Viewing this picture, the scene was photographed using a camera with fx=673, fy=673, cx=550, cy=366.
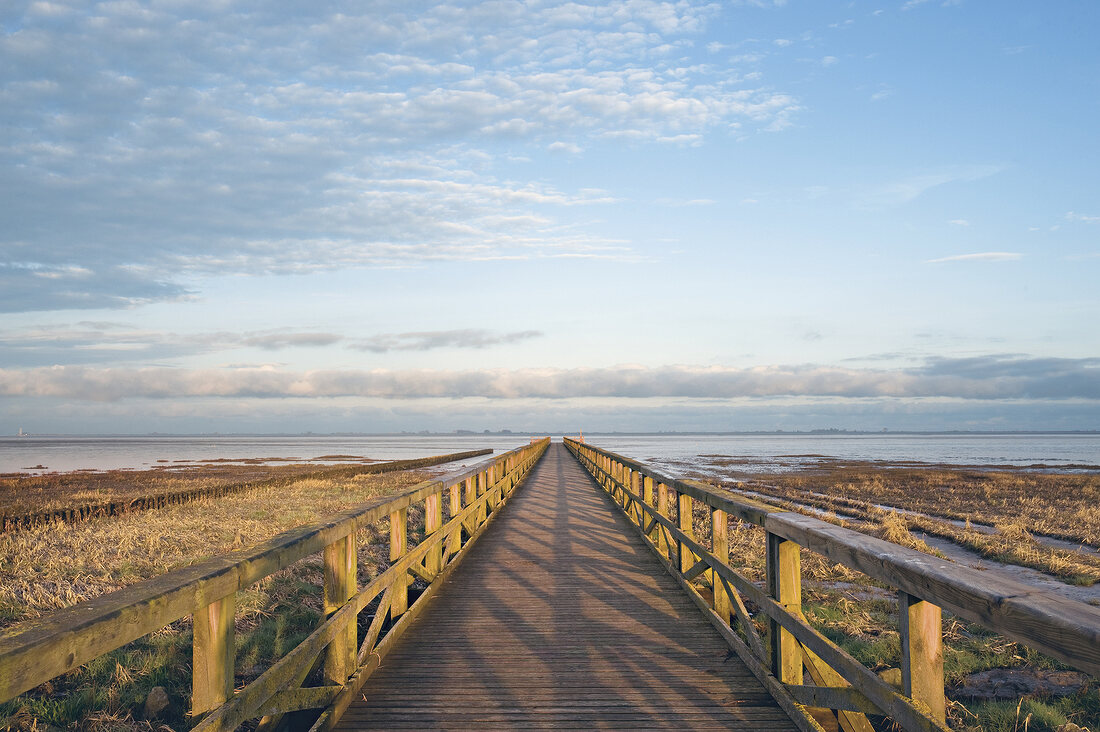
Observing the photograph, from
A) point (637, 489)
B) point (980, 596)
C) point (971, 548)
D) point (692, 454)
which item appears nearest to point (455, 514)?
point (637, 489)

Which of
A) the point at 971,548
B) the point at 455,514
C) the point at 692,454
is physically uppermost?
the point at 455,514

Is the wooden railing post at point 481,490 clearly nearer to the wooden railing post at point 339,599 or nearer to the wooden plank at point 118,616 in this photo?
the wooden railing post at point 339,599

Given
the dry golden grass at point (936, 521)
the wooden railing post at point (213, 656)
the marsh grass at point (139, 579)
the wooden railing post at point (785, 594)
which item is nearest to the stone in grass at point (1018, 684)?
the wooden railing post at point (785, 594)

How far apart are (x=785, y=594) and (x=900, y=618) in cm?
141

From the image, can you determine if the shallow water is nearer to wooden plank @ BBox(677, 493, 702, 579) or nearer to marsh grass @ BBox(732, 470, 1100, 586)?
marsh grass @ BBox(732, 470, 1100, 586)

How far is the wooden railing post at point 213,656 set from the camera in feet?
8.36

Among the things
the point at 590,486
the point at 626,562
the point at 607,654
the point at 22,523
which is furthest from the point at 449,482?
the point at 22,523

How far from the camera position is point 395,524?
17.5 feet

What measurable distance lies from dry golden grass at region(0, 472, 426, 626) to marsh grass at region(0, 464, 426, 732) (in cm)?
2

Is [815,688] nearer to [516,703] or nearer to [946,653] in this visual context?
[516,703]

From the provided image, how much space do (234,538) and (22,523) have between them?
7.82 metres

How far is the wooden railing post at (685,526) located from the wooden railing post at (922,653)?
4070 millimetres

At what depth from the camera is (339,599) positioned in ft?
13.4

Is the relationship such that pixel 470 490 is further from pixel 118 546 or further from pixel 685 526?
pixel 118 546
